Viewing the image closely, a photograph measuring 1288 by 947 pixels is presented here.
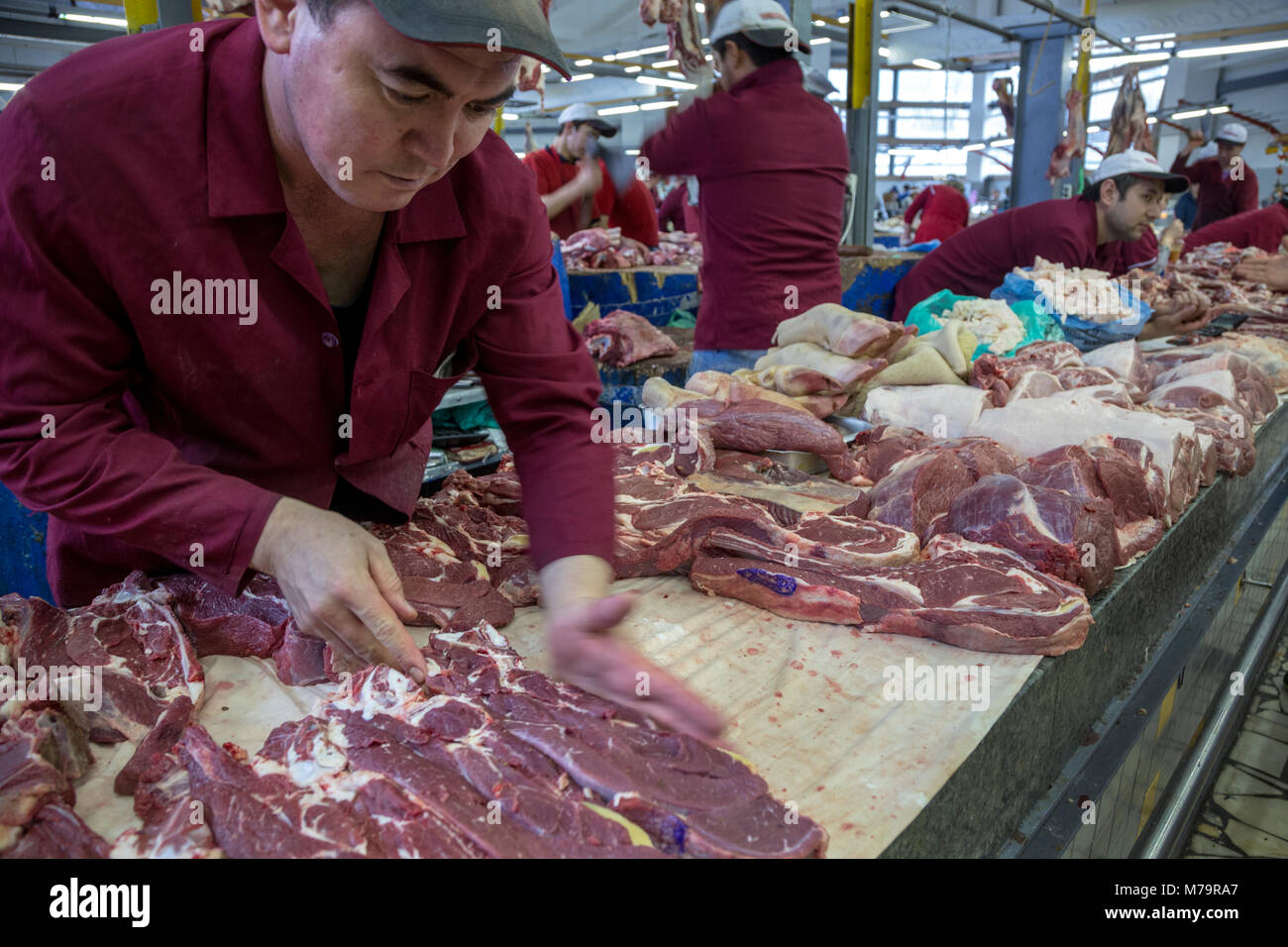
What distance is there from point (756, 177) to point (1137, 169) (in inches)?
109

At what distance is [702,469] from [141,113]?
191 centimetres

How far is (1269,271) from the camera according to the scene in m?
7.21

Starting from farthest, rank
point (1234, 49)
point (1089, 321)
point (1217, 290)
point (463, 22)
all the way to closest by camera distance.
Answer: point (1234, 49)
point (1217, 290)
point (1089, 321)
point (463, 22)

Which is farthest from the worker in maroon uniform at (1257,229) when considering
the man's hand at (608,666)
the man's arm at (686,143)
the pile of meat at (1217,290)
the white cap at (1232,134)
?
the man's hand at (608,666)

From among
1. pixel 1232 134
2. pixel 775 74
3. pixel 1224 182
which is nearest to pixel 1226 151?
pixel 1232 134

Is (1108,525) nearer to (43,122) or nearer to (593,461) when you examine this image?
(593,461)

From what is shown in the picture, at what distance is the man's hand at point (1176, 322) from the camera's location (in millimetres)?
5301

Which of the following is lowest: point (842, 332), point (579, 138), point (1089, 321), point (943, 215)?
point (943, 215)

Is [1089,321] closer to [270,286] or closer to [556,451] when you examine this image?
[556,451]

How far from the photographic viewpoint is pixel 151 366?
1.78 m

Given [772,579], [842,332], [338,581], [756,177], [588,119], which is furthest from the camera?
[588,119]

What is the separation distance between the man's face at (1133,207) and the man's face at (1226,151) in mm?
6826

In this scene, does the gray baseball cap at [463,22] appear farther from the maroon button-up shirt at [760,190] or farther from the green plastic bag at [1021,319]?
the green plastic bag at [1021,319]
